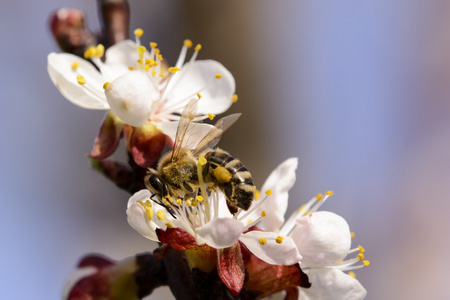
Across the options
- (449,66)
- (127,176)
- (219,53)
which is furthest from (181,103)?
(449,66)

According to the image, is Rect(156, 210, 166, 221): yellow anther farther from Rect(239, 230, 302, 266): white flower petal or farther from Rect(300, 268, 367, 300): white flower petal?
Rect(300, 268, 367, 300): white flower petal

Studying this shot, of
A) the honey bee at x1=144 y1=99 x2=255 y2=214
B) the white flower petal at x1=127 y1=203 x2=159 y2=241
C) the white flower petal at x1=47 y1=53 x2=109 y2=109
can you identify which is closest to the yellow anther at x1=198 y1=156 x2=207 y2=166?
the honey bee at x1=144 y1=99 x2=255 y2=214

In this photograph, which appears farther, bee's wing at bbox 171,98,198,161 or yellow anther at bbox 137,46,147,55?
yellow anther at bbox 137,46,147,55

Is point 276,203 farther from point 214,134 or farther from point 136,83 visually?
point 136,83

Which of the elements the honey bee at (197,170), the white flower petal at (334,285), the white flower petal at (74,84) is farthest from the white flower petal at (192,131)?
the white flower petal at (334,285)

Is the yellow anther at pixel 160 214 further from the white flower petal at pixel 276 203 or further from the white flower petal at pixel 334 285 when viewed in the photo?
the white flower petal at pixel 334 285

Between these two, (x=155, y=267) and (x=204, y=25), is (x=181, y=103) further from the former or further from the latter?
(x=204, y=25)
